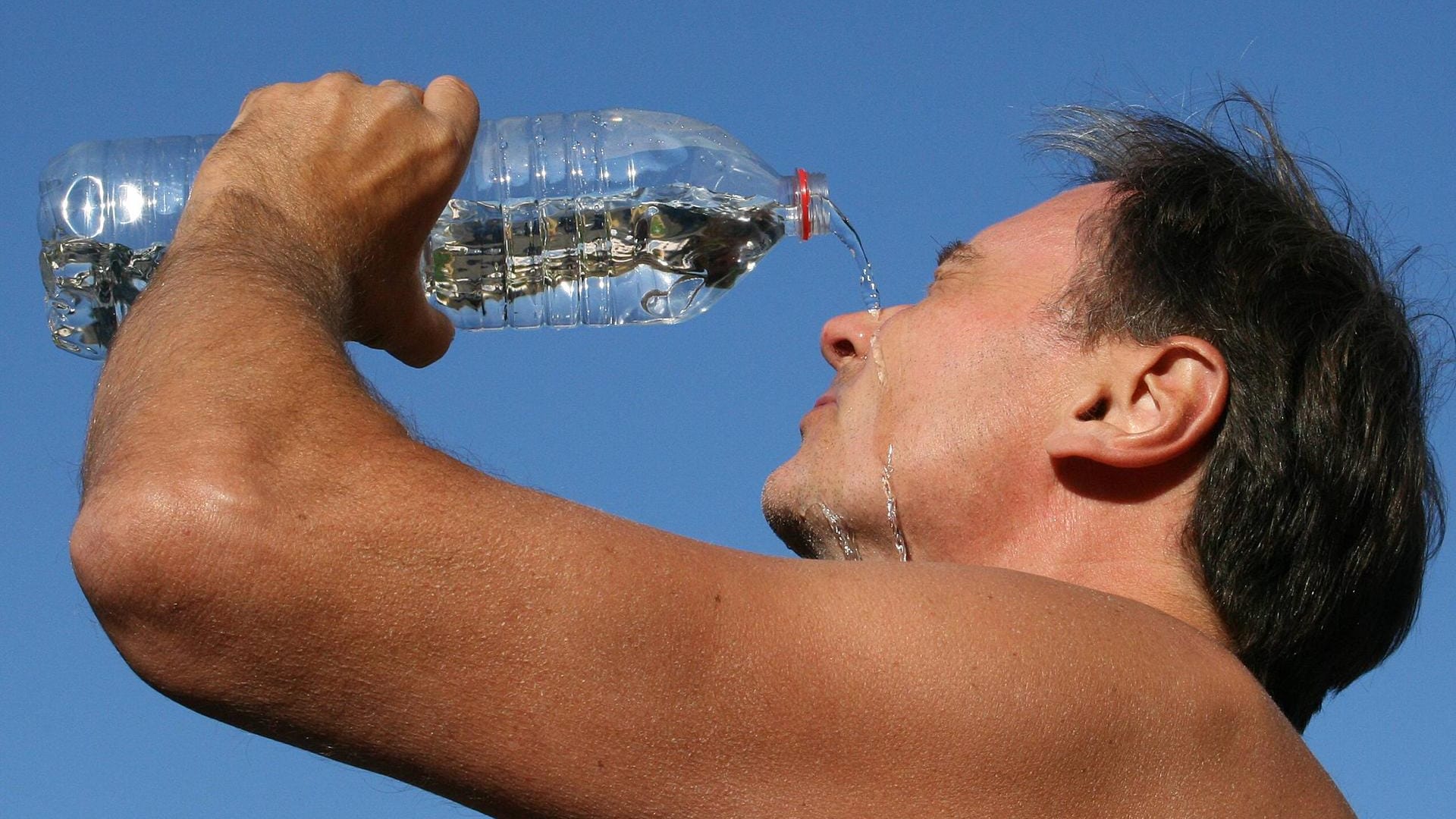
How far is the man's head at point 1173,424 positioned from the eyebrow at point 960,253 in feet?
0.06

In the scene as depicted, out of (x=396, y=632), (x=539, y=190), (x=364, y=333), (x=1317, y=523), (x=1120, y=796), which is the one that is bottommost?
(x=1120, y=796)

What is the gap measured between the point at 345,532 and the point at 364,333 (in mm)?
1165

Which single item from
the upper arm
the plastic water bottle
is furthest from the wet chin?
the plastic water bottle

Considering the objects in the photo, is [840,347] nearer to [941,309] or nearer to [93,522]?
[941,309]

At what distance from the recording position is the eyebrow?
3840 millimetres

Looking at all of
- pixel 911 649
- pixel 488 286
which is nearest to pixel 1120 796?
pixel 911 649

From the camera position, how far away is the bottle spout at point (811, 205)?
496 centimetres

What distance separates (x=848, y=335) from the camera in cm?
389

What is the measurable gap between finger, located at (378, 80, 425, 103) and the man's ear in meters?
1.46

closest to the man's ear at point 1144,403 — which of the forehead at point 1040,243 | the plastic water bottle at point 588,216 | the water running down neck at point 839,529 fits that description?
the forehead at point 1040,243

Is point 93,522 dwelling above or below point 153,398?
below

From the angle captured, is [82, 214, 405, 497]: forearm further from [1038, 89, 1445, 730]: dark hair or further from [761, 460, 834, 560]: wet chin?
[1038, 89, 1445, 730]: dark hair

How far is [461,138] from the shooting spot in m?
3.26

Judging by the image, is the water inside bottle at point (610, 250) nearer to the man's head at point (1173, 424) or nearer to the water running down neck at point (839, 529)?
the man's head at point (1173, 424)
